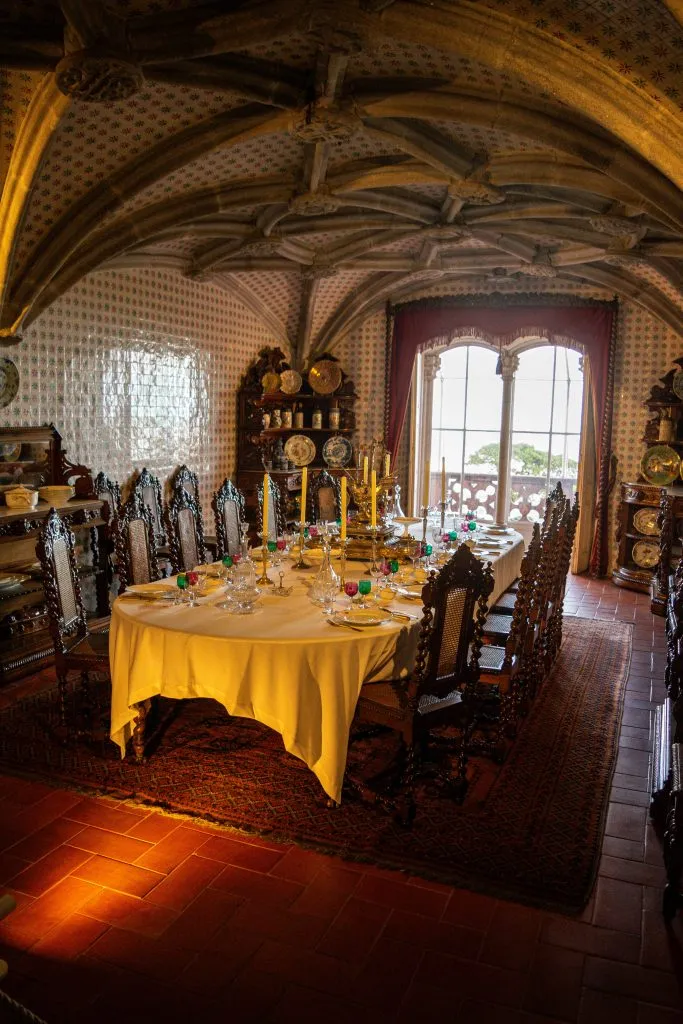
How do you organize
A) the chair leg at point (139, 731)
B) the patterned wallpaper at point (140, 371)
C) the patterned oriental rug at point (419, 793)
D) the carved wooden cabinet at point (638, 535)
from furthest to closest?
the carved wooden cabinet at point (638, 535) < the patterned wallpaper at point (140, 371) < the chair leg at point (139, 731) < the patterned oriental rug at point (419, 793)

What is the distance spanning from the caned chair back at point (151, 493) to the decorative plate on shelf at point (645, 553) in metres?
5.60

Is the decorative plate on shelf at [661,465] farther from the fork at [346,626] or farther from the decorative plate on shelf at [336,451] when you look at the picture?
the fork at [346,626]

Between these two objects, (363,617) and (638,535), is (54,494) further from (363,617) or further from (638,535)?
(638,535)

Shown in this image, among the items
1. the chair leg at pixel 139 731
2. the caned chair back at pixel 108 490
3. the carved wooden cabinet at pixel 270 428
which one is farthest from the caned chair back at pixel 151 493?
the chair leg at pixel 139 731

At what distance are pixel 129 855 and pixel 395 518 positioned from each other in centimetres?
373

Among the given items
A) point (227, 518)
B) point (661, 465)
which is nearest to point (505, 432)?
point (661, 465)

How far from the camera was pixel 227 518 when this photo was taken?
6.81 metres

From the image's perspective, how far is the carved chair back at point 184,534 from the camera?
5.96m

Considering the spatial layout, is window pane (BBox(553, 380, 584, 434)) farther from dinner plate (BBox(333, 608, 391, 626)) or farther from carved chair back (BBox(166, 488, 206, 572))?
dinner plate (BBox(333, 608, 391, 626))

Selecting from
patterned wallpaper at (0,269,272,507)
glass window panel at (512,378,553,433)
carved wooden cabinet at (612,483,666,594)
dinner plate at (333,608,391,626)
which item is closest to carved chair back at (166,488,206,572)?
patterned wallpaper at (0,269,272,507)

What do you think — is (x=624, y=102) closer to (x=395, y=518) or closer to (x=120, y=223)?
(x=395, y=518)

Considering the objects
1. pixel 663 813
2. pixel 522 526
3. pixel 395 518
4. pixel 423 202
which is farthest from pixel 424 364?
pixel 663 813

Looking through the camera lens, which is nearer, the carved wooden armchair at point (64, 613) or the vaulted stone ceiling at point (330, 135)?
the vaulted stone ceiling at point (330, 135)

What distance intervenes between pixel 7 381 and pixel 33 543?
1.38 meters
